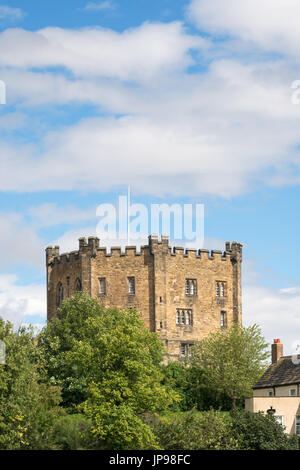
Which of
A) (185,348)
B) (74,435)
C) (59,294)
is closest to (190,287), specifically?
(185,348)

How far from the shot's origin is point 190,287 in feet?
325

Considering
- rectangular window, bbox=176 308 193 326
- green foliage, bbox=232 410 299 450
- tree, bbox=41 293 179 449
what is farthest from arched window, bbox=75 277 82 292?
green foliage, bbox=232 410 299 450

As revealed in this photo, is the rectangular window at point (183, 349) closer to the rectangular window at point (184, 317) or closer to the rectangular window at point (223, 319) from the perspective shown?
the rectangular window at point (184, 317)

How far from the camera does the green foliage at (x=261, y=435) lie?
64.2 metres

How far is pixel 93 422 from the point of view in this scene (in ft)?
217

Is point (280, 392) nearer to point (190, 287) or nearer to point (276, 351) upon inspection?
point (276, 351)

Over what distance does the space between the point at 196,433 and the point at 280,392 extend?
14.0 meters

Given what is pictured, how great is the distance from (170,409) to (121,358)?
18.7m

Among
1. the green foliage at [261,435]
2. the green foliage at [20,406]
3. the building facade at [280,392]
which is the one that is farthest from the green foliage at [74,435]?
the building facade at [280,392]

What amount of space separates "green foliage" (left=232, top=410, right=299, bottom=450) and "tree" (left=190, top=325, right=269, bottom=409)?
776 inches

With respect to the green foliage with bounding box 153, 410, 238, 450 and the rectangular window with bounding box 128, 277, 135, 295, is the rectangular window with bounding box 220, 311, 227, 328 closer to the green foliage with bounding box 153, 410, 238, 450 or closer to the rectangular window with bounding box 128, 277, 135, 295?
the rectangular window with bounding box 128, 277, 135, 295

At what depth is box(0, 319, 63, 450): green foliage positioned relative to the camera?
63.9 meters
